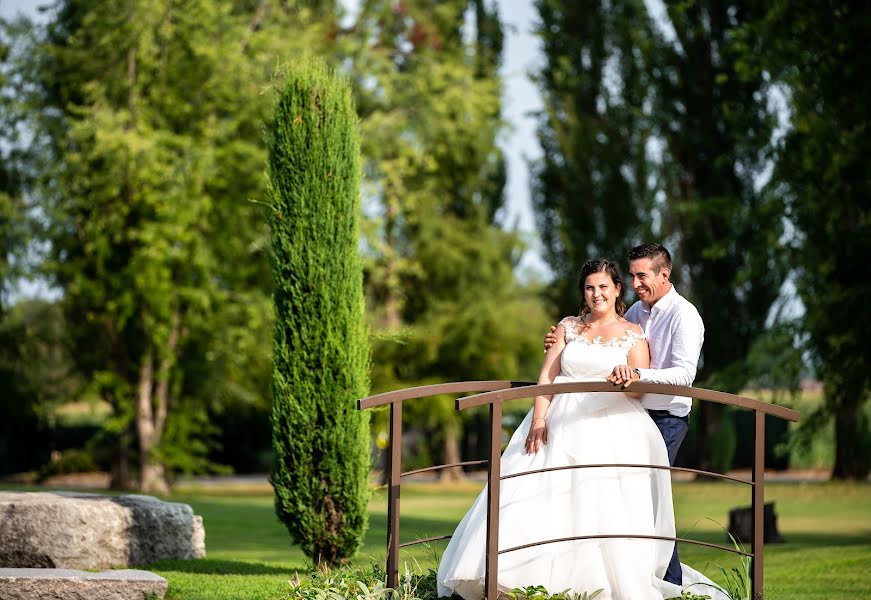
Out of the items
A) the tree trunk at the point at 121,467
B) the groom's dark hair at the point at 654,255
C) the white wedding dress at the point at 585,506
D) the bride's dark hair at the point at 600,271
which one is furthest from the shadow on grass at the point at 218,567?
the tree trunk at the point at 121,467

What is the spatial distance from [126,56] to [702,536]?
13758mm

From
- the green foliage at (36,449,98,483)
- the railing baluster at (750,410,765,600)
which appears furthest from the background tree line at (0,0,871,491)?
the railing baluster at (750,410,765,600)

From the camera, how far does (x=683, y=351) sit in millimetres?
6559

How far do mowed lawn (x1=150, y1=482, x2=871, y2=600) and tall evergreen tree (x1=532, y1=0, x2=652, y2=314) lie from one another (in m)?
6.56

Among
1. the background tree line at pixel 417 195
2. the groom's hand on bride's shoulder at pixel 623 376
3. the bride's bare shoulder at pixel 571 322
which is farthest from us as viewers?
the background tree line at pixel 417 195

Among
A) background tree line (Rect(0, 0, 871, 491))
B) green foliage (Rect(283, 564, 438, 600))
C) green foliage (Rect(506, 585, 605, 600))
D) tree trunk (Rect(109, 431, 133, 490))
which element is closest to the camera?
green foliage (Rect(506, 585, 605, 600))

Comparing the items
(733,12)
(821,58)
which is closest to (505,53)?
(733,12)

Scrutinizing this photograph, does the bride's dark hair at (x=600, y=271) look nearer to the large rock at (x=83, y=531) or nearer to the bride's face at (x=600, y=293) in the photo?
the bride's face at (x=600, y=293)

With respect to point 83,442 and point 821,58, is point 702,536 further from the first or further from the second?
point 83,442

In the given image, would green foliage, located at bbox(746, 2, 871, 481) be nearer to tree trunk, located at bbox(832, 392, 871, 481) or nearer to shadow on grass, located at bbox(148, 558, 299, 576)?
shadow on grass, located at bbox(148, 558, 299, 576)

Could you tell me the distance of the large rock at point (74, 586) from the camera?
7.17m

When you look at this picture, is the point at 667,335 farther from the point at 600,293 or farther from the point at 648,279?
the point at 600,293

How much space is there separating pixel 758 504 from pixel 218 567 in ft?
17.4

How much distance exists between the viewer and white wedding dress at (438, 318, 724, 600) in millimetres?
6375
